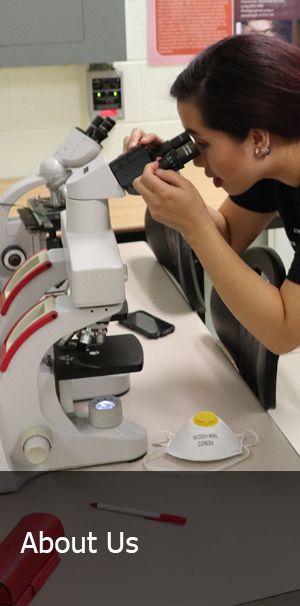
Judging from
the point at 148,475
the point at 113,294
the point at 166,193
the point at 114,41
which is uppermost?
the point at 114,41

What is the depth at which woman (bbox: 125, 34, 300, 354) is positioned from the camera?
103 centimetres

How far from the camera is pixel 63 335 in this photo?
3.22 ft

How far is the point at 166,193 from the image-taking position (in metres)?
1.07

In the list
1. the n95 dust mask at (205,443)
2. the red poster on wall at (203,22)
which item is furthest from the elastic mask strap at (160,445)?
the red poster on wall at (203,22)

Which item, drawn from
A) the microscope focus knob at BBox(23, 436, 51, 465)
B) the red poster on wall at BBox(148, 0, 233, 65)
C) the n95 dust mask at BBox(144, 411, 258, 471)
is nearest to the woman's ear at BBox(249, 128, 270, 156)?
the n95 dust mask at BBox(144, 411, 258, 471)

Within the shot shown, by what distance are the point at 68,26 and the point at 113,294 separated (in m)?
1.67

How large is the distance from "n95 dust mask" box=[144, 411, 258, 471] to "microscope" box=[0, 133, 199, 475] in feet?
0.18

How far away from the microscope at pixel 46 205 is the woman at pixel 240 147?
0.54 metres

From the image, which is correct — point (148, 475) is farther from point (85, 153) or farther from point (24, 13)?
point (24, 13)

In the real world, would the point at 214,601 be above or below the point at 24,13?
below

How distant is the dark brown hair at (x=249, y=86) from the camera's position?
1.02 meters

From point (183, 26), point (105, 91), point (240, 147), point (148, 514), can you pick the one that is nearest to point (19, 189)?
point (240, 147)

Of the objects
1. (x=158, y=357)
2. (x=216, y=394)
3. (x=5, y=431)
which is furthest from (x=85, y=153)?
(x=5, y=431)

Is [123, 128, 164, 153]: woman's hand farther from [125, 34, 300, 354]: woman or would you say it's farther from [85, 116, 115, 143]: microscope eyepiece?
[85, 116, 115, 143]: microscope eyepiece
